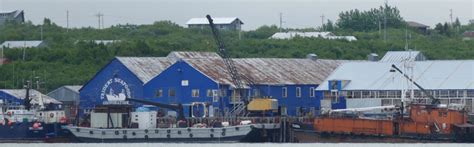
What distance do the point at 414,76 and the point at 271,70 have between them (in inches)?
327

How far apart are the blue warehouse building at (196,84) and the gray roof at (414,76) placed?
1858 mm

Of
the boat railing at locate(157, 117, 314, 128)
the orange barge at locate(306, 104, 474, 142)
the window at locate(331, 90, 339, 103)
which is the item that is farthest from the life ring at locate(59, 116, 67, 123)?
the window at locate(331, 90, 339, 103)

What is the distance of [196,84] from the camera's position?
198 feet

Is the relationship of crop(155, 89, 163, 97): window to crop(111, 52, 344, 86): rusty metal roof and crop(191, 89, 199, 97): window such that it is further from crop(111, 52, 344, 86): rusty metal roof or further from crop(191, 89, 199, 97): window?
crop(191, 89, 199, 97): window

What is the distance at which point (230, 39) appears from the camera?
87.9 metres

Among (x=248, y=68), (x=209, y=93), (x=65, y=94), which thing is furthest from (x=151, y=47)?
(x=209, y=93)

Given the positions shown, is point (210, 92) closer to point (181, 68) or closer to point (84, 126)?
point (181, 68)

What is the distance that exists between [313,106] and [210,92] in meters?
4.76

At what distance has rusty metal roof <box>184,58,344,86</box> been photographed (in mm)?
61281

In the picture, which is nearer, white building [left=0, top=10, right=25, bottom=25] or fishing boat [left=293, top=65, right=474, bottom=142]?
fishing boat [left=293, top=65, right=474, bottom=142]

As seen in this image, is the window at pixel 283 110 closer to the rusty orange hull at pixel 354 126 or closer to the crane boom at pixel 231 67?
the crane boom at pixel 231 67

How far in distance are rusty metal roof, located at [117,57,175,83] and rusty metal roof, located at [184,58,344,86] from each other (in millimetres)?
1943

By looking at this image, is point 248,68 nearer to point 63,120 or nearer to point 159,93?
point 159,93

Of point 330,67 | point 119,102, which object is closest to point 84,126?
point 119,102
